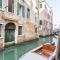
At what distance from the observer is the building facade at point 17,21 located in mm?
4441

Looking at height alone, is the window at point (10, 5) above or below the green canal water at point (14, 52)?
above

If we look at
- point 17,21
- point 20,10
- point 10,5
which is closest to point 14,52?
point 17,21

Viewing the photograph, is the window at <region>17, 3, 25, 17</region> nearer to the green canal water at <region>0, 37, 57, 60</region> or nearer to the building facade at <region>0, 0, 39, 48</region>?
the building facade at <region>0, 0, 39, 48</region>

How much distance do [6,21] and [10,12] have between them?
40cm

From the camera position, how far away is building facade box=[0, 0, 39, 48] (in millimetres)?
4441

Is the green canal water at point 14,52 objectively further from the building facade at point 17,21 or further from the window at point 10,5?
the window at point 10,5

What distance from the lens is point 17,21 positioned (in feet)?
17.7

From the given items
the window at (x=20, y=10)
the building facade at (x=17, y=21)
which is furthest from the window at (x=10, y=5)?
the window at (x=20, y=10)

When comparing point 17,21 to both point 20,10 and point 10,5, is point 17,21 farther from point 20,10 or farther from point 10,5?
point 10,5

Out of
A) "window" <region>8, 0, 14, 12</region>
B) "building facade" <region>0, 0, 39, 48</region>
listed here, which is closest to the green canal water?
"building facade" <region>0, 0, 39, 48</region>

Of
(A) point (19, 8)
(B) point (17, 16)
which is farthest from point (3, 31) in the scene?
(A) point (19, 8)

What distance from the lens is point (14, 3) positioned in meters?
5.18

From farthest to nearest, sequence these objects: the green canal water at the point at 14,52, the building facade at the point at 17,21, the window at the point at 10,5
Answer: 1. the window at the point at 10,5
2. the building facade at the point at 17,21
3. the green canal water at the point at 14,52

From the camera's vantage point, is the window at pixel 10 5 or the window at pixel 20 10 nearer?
the window at pixel 10 5
